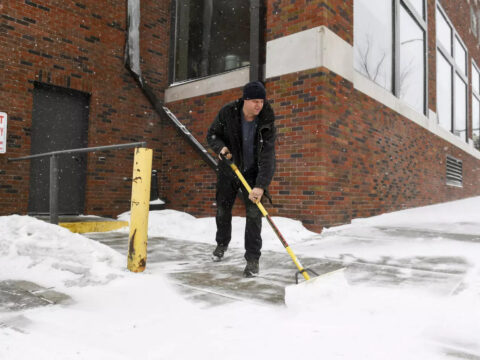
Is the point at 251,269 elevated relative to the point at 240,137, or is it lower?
lower

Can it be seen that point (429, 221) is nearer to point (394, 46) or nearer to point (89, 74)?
point (394, 46)

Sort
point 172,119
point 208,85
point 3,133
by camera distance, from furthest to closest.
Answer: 1. point 172,119
2. point 208,85
3. point 3,133

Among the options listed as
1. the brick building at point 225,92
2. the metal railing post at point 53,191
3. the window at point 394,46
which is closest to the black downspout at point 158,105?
the brick building at point 225,92

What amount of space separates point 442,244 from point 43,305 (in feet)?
14.6

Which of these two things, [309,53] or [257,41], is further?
[257,41]

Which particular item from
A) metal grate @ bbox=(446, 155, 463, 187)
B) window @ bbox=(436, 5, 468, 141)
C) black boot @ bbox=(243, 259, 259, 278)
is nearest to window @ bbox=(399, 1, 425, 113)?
window @ bbox=(436, 5, 468, 141)

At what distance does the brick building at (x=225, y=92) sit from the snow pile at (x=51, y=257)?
3.18m

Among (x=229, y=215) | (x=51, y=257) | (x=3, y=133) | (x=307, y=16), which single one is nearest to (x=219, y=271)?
(x=229, y=215)

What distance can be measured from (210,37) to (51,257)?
6.41 metres

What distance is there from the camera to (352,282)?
312 centimetres

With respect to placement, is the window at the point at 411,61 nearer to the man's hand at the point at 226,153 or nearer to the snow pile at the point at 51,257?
the man's hand at the point at 226,153

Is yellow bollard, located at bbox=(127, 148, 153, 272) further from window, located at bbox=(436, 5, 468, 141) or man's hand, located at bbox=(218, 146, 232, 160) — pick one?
window, located at bbox=(436, 5, 468, 141)

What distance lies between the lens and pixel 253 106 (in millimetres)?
3402

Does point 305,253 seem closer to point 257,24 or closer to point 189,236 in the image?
point 189,236
